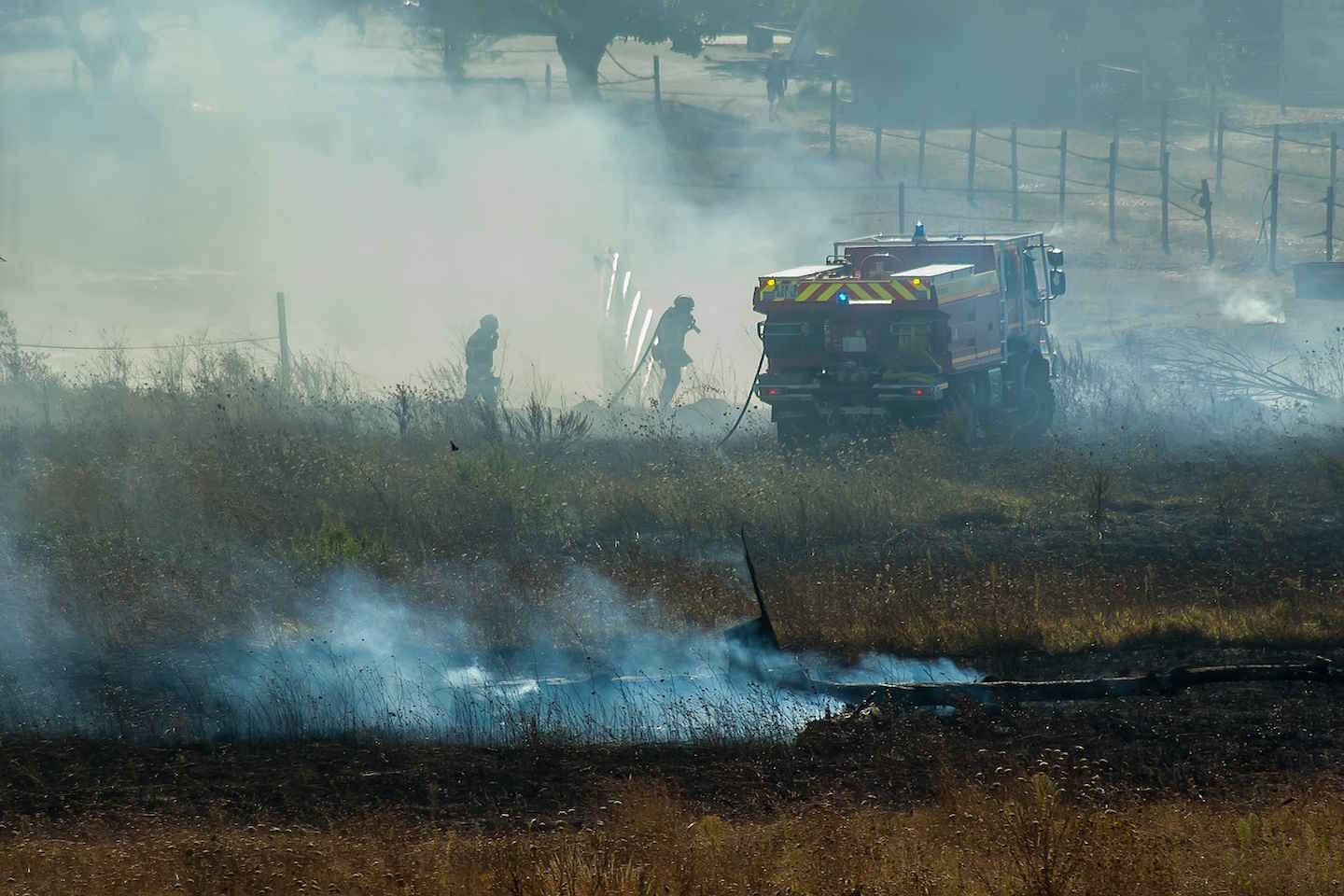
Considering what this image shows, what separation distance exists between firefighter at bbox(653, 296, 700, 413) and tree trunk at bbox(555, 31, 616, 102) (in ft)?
64.1

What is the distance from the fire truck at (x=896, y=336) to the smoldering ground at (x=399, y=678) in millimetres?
5405

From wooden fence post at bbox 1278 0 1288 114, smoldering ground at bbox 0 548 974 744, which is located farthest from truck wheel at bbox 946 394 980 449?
wooden fence post at bbox 1278 0 1288 114

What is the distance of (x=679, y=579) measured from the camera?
1099cm

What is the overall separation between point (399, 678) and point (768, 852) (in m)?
3.60

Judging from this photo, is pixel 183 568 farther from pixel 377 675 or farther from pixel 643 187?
pixel 643 187

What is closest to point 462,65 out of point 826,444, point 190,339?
point 190,339

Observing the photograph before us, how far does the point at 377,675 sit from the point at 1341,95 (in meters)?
41.8

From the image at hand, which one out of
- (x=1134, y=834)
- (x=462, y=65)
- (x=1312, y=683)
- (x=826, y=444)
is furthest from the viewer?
(x=462, y=65)

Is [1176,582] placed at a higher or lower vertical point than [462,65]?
lower

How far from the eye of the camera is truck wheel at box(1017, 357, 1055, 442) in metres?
17.3

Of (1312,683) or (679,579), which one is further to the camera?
(679,579)

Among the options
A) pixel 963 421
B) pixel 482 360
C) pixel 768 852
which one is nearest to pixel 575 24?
pixel 482 360

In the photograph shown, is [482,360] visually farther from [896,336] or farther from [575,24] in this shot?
[575,24]

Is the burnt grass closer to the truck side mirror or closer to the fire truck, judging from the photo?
the fire truck
